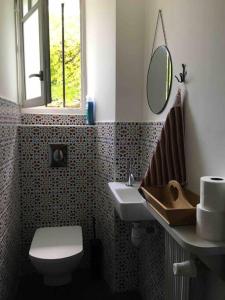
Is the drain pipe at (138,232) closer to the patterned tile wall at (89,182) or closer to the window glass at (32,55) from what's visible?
the patterned tile wall at (89,182)

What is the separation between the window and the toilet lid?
3.40 ft

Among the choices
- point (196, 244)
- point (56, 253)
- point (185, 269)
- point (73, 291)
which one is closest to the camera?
point (196, 244)

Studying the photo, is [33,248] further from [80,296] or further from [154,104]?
[154,104]

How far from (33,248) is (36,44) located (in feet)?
5.00

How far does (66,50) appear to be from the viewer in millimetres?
2547

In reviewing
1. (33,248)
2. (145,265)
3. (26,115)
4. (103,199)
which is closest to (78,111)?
(26,115)

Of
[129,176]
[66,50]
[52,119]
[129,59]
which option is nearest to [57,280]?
[129,176]

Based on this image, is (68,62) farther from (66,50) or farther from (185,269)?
(185,269)

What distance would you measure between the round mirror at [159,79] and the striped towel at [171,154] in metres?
0.19

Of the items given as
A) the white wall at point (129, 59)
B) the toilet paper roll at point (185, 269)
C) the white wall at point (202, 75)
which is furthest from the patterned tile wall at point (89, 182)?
the toilet paper roll at point (185, 269)

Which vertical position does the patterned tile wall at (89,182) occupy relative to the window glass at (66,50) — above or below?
below

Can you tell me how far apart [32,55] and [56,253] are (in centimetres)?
155

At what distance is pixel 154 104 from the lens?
1765 mm

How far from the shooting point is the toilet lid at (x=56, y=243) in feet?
5.99
